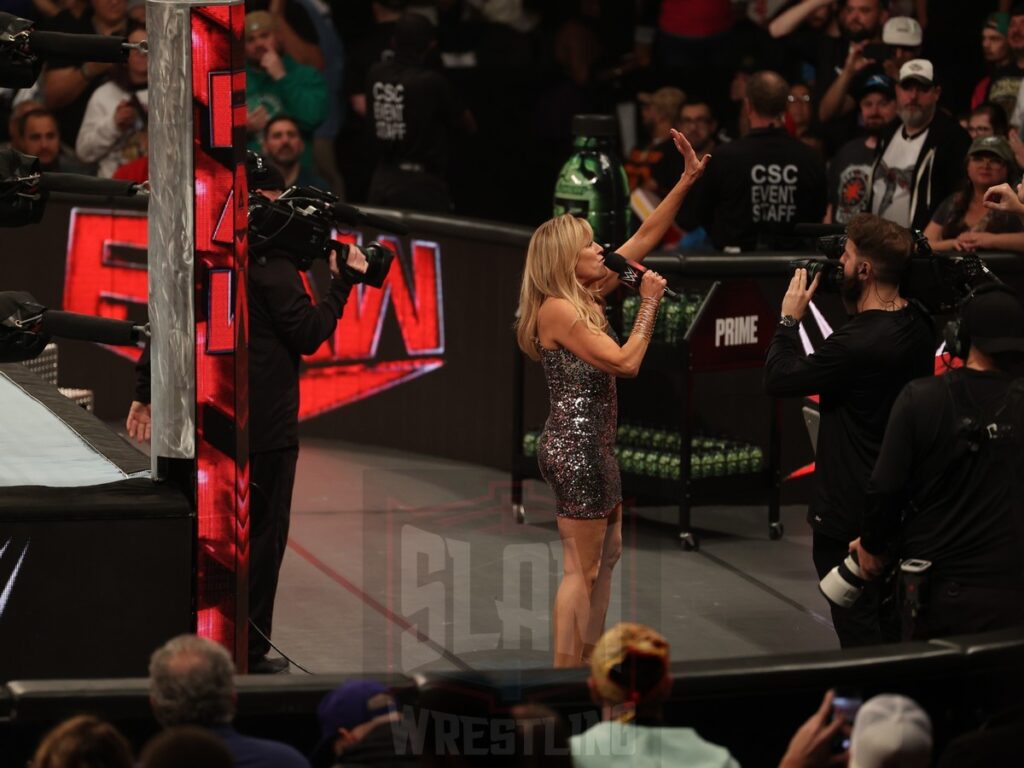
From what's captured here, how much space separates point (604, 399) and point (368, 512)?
3.18m

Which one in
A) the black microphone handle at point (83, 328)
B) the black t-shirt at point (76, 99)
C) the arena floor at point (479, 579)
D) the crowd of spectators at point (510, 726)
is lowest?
the arena floor at point (479, 579)

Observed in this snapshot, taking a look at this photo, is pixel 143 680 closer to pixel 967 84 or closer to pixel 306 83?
pixel 306 83

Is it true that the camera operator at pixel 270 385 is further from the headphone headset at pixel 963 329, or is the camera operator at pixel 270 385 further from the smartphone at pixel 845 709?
the smartphone at pixel 845 709

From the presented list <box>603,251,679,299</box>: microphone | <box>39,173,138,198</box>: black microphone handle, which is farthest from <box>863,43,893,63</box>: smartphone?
<box>39,173,138,198</box>: black microphone handle

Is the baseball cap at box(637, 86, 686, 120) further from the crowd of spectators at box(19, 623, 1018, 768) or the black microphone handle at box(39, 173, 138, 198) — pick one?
the crowd of spectators at box(19, 623, 1018, 768)

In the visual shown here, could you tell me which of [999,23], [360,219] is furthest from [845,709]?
[999,23]

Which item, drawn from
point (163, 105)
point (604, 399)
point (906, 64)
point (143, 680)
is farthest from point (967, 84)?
point (143, 680)

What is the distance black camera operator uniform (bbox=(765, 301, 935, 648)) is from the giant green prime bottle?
2984 millimetres

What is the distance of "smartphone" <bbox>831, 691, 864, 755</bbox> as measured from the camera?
15.5 ft

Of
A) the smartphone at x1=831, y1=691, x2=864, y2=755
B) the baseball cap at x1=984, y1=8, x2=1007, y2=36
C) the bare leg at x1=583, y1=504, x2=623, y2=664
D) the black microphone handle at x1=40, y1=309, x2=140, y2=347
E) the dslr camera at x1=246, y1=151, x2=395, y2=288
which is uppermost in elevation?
the baseball cap at x1=984, y1=8, x2=1007, y2=36

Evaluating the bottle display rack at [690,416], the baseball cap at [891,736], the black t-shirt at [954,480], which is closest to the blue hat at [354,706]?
the baseball cap at [891,736]

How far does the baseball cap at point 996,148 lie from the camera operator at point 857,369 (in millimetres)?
3056

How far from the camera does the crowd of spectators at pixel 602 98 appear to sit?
33.2 ft

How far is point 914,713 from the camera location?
4.34 metres
